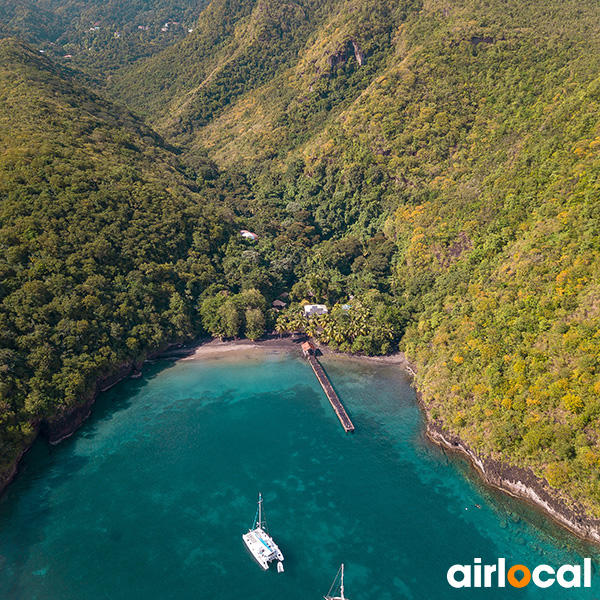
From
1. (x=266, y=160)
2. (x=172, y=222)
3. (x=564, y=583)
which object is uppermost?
(x=266, y=160)

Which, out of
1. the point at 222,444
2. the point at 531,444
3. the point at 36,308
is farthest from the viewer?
the point at 36,308

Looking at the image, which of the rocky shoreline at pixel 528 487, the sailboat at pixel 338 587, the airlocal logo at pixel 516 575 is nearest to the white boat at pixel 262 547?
the sailboat at pixel 338 587

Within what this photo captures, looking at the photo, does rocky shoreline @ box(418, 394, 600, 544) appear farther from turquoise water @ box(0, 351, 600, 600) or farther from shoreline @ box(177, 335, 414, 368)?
shoreline @ box(177, 335, 414, 368)

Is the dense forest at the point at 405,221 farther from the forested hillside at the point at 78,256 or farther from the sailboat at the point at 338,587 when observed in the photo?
the sailboat at the point at 338,587

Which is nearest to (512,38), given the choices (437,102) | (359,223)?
(437,102)

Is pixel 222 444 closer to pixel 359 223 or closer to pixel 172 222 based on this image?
pixel 172 222

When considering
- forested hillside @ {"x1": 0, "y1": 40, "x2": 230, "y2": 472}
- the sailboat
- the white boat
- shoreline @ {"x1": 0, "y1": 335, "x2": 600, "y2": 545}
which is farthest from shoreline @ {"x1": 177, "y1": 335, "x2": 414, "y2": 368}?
the sailboat

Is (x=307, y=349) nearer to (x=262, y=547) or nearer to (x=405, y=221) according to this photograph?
(x=262, y=547)
